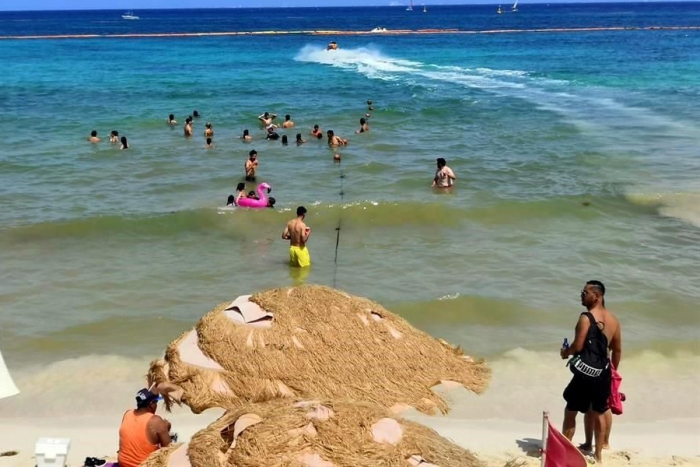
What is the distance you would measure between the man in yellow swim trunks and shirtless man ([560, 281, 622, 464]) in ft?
19.5

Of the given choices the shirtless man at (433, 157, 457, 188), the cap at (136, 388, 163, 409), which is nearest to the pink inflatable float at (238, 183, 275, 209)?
the shirtless man at (433, 157, 457, 188)

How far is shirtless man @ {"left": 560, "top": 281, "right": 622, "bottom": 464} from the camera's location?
5.85 meters

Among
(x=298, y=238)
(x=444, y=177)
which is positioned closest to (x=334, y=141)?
(x=444, y=177)

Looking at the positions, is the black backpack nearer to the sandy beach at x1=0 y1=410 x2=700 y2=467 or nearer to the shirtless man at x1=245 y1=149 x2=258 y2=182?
the sandy beach at x1=0 y1=410 x2=700 y2=467

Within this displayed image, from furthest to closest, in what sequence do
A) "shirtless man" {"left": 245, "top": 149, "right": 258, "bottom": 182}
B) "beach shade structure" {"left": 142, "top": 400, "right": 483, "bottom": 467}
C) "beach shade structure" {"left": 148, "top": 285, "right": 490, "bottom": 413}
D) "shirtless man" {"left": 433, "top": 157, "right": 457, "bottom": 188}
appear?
"shirtless man" {"left": 245, "top": 149, "right": 258, "bottom": 182} → "shirtless man" {"left": 433, "top": 157, "right": 457, "bottom": 188} → "beach shade structure" {"left": 148, "top": 285, "right": 490, "bottom": 413} → "beach shade structure" {"left": 142, "top": 400, "right": 483, "bottom": 467}

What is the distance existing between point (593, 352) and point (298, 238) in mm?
6368

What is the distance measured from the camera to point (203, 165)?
768 inches

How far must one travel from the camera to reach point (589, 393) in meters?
6.12

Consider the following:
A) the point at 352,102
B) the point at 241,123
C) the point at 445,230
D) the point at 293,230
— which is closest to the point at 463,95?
the point at 352,102

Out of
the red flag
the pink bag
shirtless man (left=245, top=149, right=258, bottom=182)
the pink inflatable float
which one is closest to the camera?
the red flag

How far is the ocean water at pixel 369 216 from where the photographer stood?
32.5 feet

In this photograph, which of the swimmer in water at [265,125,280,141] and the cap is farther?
the swimmer in water at [265,125,280,141]

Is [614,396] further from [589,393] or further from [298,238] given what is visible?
[298,238]

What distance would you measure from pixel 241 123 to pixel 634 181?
1410 centimetres
